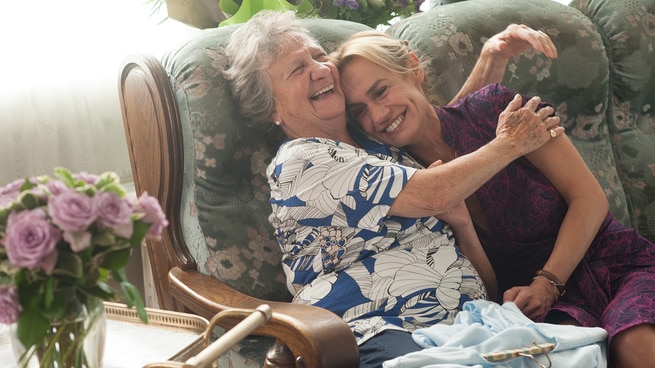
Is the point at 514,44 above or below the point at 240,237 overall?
above

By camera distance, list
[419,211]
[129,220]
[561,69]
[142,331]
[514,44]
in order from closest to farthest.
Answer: [129,220] < [142,331] < [419,211] < [514,44] < [561,69]

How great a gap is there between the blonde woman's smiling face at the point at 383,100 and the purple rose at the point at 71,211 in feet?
3.38

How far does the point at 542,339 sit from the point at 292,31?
86 cm

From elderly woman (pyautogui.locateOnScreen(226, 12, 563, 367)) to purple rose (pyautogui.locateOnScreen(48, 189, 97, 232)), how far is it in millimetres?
736

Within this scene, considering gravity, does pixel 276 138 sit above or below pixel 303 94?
below

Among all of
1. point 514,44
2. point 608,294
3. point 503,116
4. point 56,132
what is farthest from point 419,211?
point 56,132

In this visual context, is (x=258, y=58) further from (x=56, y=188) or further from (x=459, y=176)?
(x=56, y=188)

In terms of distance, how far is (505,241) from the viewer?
182 centimetres

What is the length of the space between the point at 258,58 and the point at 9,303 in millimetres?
988

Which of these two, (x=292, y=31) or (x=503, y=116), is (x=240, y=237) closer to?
(x=292, y=31)

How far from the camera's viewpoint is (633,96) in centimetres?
227

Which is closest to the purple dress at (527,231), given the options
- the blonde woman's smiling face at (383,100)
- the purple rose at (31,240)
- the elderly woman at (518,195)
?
the elderly woman at (518,195)

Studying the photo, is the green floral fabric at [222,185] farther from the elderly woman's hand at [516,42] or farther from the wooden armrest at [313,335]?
the elderly woman's hand at [516,42]

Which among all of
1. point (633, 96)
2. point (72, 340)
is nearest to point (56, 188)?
point (72, 340)
